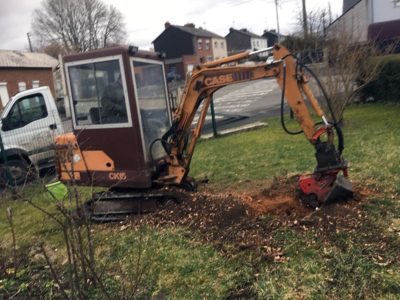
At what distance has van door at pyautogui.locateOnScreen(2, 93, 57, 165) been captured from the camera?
35.0 feet

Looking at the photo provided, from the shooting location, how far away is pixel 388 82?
1555 cm

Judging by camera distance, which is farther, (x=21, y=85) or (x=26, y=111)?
(x=21, y=85)

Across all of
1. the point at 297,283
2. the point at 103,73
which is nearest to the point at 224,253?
the point at 297,283

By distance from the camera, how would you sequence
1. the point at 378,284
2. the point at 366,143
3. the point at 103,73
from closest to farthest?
the point at 378,284
the point at 103,73
the point at 366,143

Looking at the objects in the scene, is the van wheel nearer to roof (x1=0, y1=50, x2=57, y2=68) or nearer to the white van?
the white van

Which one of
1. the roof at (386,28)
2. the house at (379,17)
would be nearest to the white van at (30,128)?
the house at (379,17)

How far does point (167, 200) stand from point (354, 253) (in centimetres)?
305

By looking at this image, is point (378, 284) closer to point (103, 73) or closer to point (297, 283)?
point (297, 283)

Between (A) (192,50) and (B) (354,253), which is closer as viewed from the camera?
(B) (354,253)

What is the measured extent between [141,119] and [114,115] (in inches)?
16.7

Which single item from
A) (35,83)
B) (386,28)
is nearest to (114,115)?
(386,28)

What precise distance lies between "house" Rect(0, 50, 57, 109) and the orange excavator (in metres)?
26.5

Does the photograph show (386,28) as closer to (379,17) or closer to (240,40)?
(379,17)

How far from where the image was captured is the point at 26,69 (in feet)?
108
